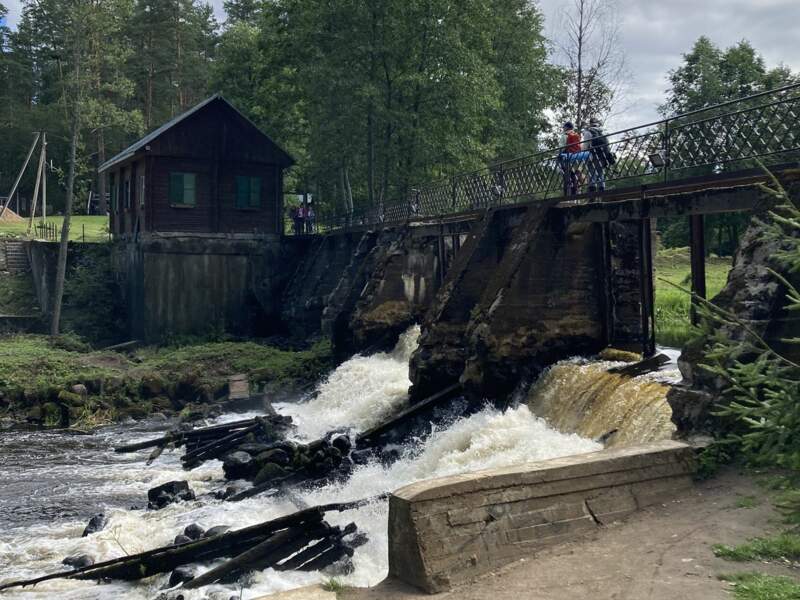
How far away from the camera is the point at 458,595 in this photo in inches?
260

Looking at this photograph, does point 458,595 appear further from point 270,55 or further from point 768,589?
point 270,55

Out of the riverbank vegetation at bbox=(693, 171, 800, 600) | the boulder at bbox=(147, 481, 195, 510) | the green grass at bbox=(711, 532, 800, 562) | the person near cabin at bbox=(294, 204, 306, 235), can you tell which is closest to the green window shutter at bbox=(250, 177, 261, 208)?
the person near cabin at bbox=(294, 204, 306, 235)

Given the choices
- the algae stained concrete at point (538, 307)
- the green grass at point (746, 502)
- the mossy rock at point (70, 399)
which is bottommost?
the mossy rock at point (70, 399)

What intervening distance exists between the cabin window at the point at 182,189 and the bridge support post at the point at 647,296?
20.0m

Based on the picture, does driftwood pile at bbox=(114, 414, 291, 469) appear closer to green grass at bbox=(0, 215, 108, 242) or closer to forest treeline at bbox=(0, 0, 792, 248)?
forest treeline at bbox=(0, 0, 792, 248)

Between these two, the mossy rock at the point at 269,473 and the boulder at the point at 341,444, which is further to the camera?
the boulder at the point at 341,444

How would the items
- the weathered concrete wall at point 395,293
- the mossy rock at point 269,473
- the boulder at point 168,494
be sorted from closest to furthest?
the boulder at point 168,494, the mossy rock at point 269,473, the weathered concrete wall at point 395,293

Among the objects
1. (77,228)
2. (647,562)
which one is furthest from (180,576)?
(77,228)

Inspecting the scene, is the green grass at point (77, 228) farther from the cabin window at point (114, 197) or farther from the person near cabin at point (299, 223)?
the person near cabin at point (299, 223)

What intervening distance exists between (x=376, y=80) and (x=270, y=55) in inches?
273

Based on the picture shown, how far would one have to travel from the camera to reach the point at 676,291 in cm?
2598

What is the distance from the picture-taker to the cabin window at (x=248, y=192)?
3122 centimetres

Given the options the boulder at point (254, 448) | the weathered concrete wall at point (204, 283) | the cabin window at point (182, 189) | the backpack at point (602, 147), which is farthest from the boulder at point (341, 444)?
the cabin window at point (182, 189)

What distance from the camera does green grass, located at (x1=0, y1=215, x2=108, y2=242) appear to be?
41438mm
